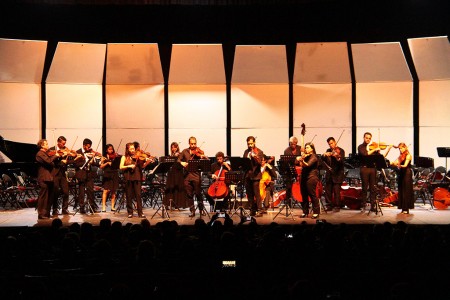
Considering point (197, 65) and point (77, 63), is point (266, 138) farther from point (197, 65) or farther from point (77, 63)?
point (77, 63)

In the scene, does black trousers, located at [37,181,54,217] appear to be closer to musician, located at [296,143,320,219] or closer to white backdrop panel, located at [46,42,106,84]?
musician, located at [296,143,320,219]

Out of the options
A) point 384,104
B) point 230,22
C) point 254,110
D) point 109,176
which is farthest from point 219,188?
point 384,104

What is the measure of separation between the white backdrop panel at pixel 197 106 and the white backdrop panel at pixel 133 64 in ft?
2.32

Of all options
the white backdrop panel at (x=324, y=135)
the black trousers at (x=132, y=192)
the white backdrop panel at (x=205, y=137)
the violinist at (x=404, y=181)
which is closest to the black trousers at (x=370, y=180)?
the violinist at (x=404, y=181)

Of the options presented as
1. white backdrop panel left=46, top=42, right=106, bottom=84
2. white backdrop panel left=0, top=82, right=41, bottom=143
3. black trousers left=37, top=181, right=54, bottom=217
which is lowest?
black trousers left=37, top=181, right=54, bottom=217

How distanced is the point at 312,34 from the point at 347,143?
3317 mm

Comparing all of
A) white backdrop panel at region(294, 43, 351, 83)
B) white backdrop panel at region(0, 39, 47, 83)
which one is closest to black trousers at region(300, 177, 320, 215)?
white backdrop panel at region(294, 43, 351, 83)

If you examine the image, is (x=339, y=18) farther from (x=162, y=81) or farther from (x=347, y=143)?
(x=162, y=81)

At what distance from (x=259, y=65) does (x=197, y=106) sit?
216cm

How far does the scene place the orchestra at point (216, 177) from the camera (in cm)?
1181

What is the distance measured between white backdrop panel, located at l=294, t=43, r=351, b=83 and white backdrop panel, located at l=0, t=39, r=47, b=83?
7307 millimetres

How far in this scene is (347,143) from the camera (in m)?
17.0

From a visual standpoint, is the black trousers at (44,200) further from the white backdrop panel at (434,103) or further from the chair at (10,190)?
the white backdrop panel at (434,103)

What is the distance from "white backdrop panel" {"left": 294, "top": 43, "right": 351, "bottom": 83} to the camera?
55.0 ft
